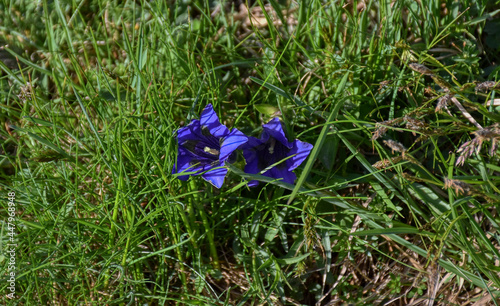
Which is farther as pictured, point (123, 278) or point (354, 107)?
point (354, 107)

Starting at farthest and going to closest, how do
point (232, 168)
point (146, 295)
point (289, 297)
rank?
1. point (289, 297)
2. point (146, 295)
3. point (232, 168)

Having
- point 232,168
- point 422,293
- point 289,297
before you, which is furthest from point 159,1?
point 422,293

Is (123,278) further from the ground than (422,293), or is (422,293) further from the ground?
(123,278)

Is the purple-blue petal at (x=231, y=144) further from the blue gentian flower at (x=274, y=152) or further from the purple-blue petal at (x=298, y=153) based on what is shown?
the purple-blue petal at (x=298, y=153)

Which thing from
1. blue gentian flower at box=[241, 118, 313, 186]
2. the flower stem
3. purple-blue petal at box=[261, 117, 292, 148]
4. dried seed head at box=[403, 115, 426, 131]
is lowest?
the flower stem

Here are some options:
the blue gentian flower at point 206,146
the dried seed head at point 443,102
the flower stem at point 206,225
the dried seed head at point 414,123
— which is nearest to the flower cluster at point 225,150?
the blue gentian flower at point 206,146

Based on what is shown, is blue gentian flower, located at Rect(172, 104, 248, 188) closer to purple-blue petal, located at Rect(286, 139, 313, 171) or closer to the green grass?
the green grass

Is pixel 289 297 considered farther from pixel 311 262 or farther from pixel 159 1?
pixel 159 1

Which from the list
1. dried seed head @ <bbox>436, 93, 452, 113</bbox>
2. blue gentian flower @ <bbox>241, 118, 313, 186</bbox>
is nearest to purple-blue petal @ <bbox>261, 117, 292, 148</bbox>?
blue gentian flower @ <bbox>241, 118, 313, 186</bbox>

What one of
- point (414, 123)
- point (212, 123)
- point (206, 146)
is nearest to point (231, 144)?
point (212, 123)
